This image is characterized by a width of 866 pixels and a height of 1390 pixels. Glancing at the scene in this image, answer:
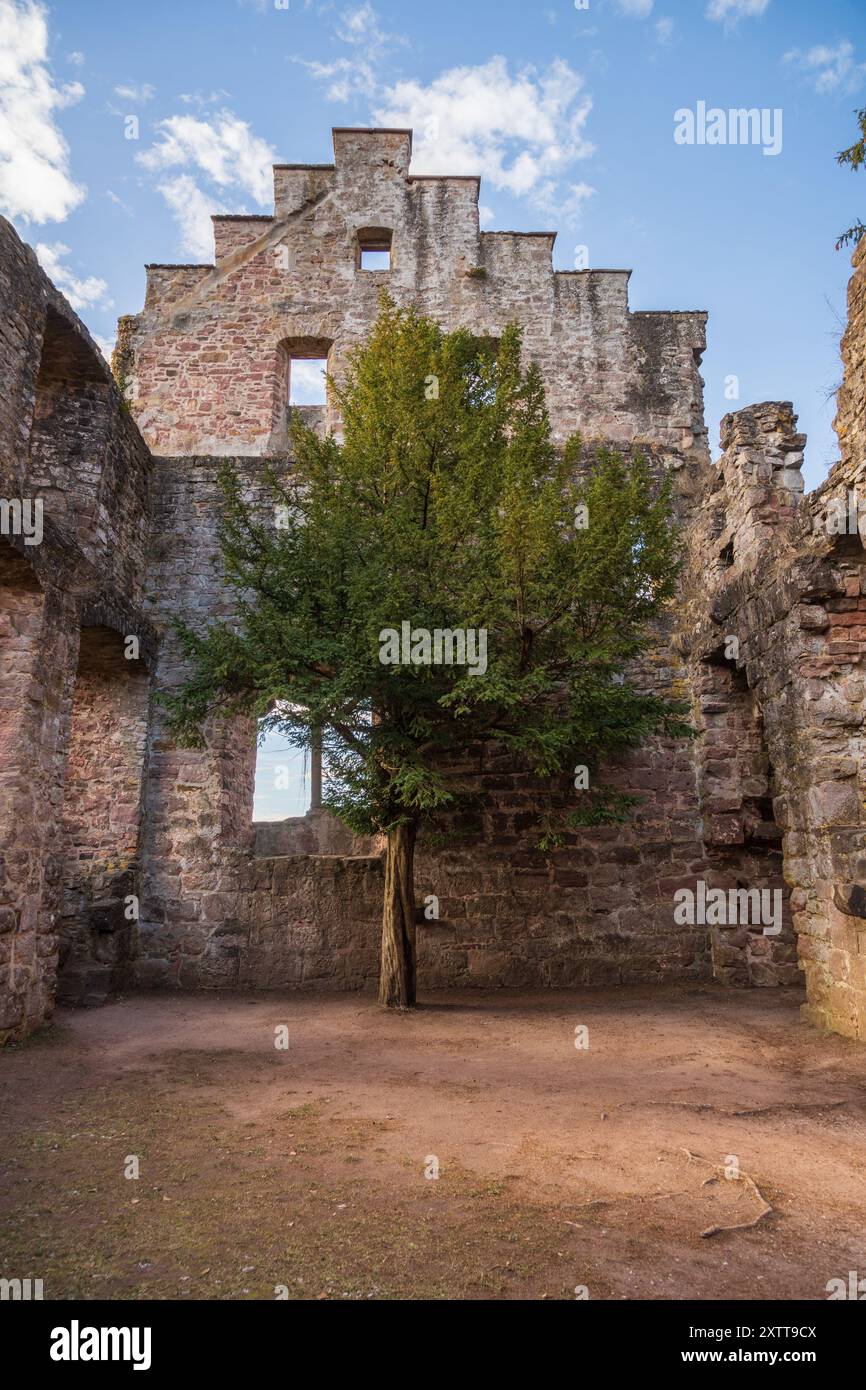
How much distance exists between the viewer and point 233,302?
1367cm

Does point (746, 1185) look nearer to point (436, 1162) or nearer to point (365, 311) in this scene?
point (436, 1162)

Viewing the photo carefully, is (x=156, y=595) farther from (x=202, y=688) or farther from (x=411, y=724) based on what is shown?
(x=411, y=724)

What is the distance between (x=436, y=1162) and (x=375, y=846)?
684 cm

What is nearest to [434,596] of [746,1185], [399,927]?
[399,927]

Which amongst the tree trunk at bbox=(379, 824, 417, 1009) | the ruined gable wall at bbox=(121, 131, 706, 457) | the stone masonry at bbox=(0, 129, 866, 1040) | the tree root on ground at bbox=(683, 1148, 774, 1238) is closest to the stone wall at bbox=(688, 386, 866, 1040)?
the stone masonry at bbox=(0, 129, 866, 1040)

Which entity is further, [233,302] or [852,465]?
[233,302]

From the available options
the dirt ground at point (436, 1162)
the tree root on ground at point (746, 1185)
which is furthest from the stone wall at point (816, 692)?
the tree root on ground at point (746, 1185)

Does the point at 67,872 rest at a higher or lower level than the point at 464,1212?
higher

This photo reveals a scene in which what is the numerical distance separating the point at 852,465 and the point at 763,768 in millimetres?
3858

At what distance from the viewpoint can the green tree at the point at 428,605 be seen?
6.52 meters

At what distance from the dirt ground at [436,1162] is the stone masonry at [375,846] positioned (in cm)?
129

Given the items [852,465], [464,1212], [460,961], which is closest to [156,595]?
[460,961]

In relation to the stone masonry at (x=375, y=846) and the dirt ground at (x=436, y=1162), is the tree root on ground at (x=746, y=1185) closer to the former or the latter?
the dirt ground at (x=436, y=1162)

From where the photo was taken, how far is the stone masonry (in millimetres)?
6043
